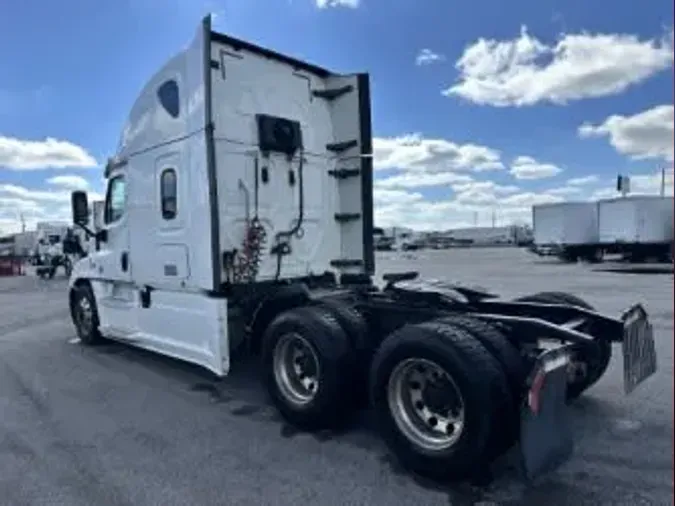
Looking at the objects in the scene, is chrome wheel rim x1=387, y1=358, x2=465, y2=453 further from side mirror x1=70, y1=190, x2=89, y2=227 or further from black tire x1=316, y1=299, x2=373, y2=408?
side mirror x1=70, y1=190, x2=89, y2=227

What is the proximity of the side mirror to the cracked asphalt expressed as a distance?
2.16 meters

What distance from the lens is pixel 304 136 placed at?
7.18 m

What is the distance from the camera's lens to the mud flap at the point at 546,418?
147 inches

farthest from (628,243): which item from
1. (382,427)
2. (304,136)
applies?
(382,427)

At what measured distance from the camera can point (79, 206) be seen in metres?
8.41

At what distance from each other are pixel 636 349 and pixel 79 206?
7.03m

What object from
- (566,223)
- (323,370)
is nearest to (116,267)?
(323,370)

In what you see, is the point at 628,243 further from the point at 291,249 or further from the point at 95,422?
the point at 95,422

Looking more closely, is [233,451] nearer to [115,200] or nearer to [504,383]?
[504,383]

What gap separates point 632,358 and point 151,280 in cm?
516

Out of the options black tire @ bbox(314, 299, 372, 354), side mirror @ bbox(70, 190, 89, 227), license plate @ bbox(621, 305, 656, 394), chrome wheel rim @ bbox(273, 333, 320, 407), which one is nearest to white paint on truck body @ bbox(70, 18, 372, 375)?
side mirror @ bbox(70, 190, 89, 227)

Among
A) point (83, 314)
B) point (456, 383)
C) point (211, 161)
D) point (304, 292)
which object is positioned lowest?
point (83, 314)

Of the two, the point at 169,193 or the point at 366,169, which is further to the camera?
the point at 366,169

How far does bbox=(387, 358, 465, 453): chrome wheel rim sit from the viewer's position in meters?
4.22
